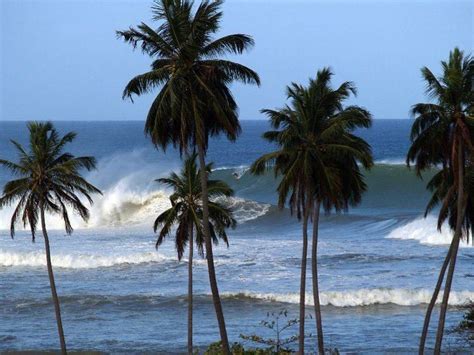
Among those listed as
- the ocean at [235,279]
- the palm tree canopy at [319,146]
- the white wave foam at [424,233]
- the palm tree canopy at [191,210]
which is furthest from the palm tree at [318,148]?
the white wave foam at [424,233]

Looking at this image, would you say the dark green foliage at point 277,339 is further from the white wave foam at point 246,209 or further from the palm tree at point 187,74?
the white wave foam at point 246,209

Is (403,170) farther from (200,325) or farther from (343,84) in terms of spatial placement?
(343,84)

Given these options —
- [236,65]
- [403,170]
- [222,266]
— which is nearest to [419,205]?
[403,170]

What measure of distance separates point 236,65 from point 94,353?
515 inches

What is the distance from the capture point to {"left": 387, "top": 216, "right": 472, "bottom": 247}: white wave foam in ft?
191

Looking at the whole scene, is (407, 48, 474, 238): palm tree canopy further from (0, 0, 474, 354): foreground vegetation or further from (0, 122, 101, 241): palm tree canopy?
(0, 122, 101, 241): palm tree canopy

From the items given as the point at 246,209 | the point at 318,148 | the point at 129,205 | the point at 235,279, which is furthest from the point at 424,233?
the point at 318,148

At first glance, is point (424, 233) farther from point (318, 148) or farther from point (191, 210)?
point (318, 148)

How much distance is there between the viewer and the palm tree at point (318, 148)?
26.2 metres

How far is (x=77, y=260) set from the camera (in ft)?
175

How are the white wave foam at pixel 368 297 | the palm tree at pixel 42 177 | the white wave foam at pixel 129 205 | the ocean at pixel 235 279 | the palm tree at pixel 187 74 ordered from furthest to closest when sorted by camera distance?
the white wave foam at pixel 129 205, the white wave foam at pixel 368 297, the ocean at pixel 235 279, the palm tree at pixel 42 177, the palm tree at pixel 187 74

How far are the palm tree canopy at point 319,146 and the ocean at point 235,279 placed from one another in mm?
7627

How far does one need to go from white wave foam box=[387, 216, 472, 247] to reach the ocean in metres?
0.12

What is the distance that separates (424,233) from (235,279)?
18.7 metres
